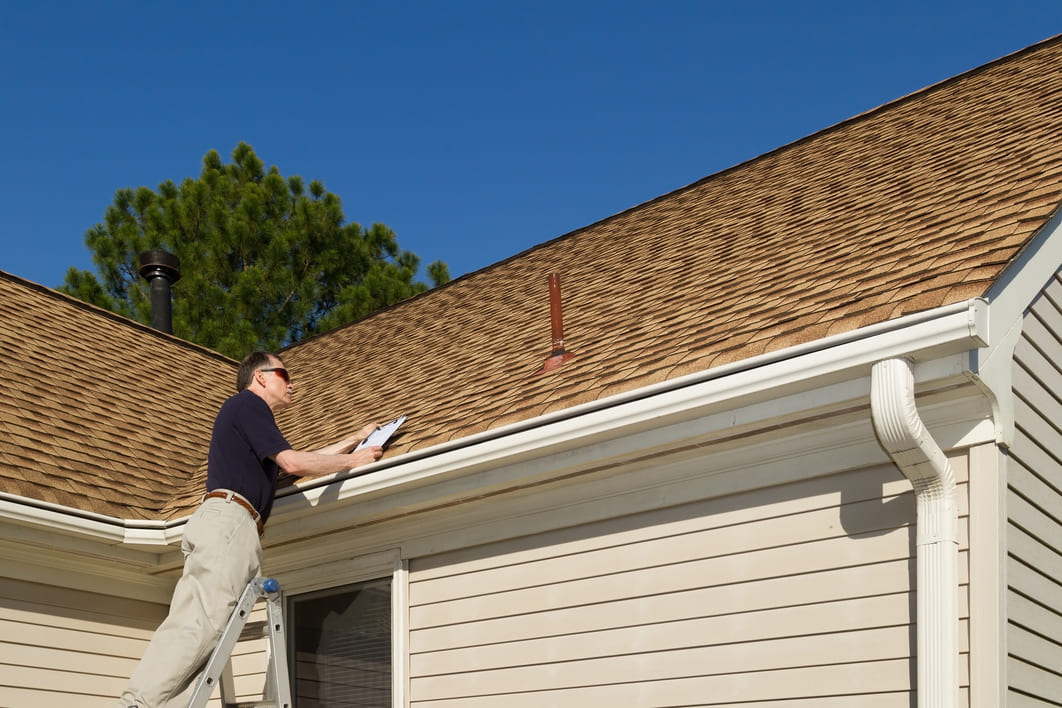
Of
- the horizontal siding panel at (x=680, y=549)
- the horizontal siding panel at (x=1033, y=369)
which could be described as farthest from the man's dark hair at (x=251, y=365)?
the horizontal siding panel at (x=1033, y=369)

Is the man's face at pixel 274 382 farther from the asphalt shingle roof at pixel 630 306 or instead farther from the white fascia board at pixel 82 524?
the white fascia board at pixel 82 524

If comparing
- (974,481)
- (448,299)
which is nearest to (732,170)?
(448,299)

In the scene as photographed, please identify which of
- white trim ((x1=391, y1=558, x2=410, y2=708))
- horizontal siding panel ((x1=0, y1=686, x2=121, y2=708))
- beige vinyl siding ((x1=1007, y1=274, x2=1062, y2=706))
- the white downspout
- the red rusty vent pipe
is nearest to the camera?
the white downspout

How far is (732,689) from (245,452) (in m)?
2.48

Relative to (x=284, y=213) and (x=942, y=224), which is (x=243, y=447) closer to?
(x=942, y=224)

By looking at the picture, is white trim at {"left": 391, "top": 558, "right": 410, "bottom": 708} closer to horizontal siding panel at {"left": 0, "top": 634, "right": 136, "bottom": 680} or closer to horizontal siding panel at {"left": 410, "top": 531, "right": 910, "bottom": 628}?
horizontal siding panel at {"left": 410, "top": 531, "right": 910, "bottom": 628}

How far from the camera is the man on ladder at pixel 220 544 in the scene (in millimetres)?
5000

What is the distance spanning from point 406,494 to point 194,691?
66.6 inches

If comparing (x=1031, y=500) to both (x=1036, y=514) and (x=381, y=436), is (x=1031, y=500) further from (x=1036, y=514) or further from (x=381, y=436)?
(x=381, y=436)

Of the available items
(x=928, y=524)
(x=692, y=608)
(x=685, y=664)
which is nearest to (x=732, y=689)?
(x=685, y=664)

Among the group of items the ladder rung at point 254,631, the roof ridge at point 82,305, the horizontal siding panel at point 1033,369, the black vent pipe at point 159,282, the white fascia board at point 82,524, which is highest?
the black vent pipe at point 159,282

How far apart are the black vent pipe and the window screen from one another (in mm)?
8302

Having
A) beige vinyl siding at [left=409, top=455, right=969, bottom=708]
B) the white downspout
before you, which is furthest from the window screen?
the white downspout

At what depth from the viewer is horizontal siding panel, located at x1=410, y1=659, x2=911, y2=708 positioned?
15.1 ft
